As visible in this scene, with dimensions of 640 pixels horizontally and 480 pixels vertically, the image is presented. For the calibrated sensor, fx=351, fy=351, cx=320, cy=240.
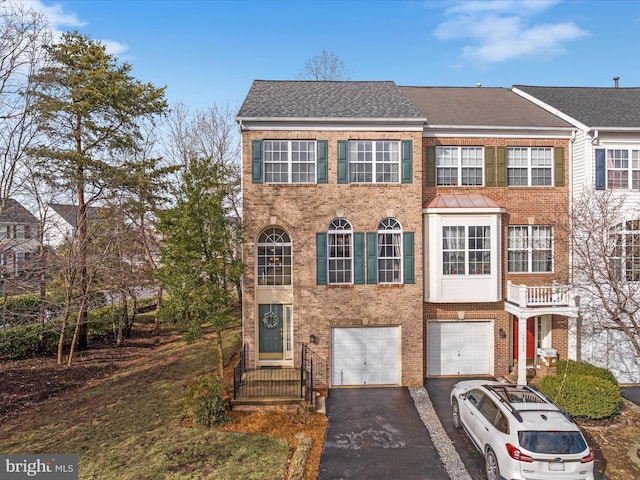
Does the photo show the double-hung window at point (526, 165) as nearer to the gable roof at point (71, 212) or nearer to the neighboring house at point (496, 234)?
the neighboring house at point (496, 234)

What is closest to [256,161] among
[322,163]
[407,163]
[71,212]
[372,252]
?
[322,163]

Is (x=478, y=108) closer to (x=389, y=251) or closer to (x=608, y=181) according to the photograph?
(x=608, y=181)

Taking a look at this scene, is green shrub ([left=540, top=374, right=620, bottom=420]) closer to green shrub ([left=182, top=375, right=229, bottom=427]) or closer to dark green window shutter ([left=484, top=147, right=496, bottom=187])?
dark green window shutter ([left=484, top=147, right=496, bottom=187])

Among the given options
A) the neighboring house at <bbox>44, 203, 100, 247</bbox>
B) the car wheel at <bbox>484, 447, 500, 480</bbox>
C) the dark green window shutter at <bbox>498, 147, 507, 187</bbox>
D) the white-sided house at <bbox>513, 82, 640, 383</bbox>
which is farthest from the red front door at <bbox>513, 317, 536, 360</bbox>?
the neighboring house at <bbox>44, 203, 100, 247</bbox>

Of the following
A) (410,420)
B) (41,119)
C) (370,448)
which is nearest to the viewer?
(370,448)

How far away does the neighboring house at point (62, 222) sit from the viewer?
1345 centimetres

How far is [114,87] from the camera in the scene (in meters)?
15.4

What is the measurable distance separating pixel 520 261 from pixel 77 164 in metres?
19.1

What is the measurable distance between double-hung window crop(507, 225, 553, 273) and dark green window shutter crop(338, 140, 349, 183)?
6972 mm

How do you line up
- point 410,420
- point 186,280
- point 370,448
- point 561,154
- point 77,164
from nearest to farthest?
1. point 370,448
2. point 410,420
3. point 186,280
4. point 561,154
5. point 77,164

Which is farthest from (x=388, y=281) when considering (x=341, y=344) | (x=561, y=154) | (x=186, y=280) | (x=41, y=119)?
(x=41, y=119)

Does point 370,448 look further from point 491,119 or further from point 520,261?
point 491,119

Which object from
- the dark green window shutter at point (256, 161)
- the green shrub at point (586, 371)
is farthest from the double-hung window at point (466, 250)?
the dark green window shutter at point (256, 161)

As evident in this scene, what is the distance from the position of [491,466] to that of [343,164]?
978 cm
